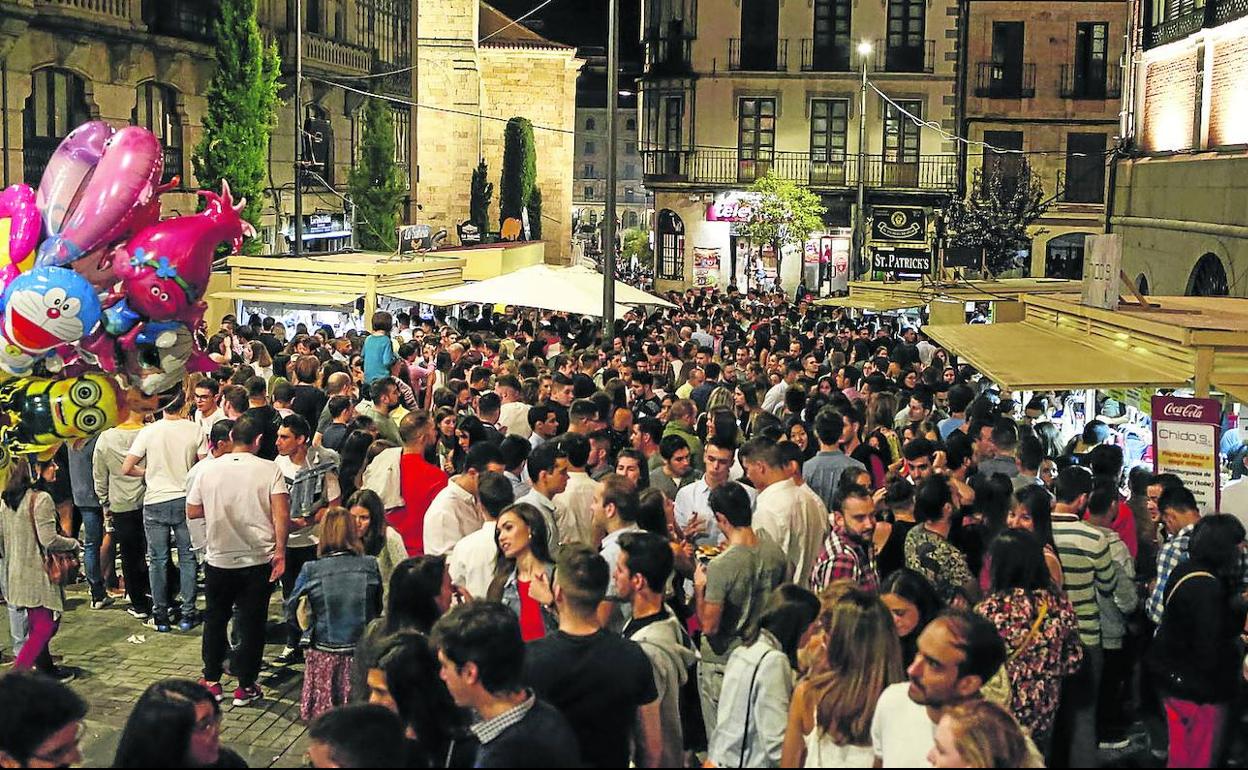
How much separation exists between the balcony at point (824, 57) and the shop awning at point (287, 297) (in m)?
32.4

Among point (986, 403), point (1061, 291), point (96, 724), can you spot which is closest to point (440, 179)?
point (1061, 291)

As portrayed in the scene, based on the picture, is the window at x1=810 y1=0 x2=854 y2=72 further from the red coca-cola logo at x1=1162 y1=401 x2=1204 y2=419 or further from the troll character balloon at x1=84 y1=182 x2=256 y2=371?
the troll character balloon at x1=84 y1=182 x2=256 y2=371

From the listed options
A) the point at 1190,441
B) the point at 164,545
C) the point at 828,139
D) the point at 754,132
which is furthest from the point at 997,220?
the point at 164,545

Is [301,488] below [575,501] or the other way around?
below

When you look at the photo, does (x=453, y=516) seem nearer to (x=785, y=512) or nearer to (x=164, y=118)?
(x=785, y=512)

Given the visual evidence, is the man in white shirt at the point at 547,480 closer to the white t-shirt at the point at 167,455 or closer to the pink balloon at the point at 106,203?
the white t-shirt at the point at 167,455

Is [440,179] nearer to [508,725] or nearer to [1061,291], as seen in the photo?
[1061,291]

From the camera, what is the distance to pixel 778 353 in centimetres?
1858

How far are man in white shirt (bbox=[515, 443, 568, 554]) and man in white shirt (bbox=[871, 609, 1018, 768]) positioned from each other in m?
3.47

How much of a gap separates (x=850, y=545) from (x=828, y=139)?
1777 inches

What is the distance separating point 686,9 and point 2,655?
1776 inches

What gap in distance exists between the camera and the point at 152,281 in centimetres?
1079

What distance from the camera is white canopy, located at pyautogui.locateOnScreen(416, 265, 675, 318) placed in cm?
2109

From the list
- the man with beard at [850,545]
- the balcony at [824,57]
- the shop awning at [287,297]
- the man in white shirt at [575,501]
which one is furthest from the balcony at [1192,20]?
the balcony at [824,57]
